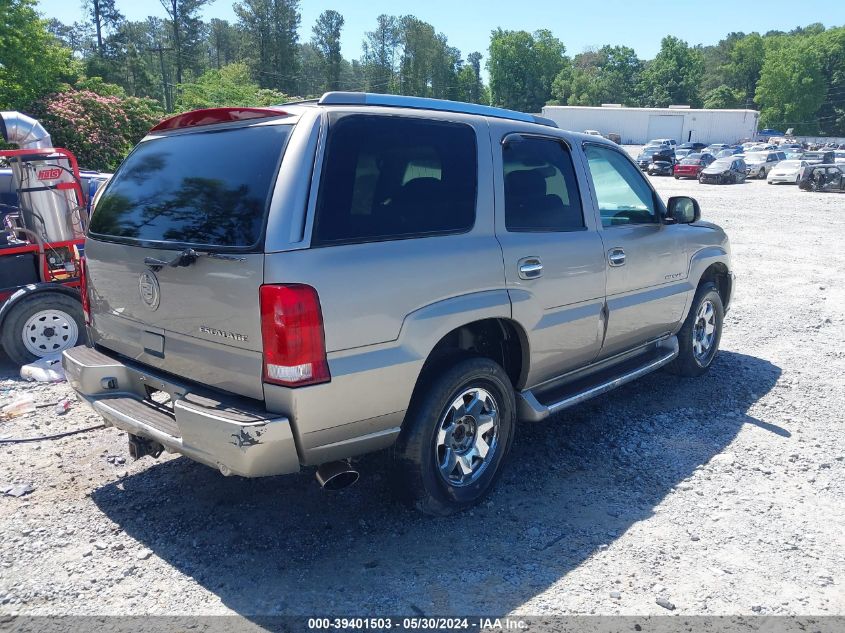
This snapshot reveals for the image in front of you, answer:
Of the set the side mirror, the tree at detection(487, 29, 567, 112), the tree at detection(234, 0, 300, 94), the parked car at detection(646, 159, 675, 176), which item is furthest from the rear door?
the tree at detection(487, 29, 567, 112)

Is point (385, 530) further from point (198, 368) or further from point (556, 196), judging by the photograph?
point (556, 196)

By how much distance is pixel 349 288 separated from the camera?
283 centimetres

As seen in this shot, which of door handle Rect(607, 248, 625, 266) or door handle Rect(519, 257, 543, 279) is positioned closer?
door handle Rect(519, 257, 543, 279)

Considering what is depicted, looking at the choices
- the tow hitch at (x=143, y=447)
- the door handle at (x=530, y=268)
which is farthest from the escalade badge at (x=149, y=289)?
the door handle at (x=530, y=268)

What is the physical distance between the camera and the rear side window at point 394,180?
9.62 feet

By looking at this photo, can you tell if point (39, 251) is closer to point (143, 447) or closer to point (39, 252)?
point (39, 252)

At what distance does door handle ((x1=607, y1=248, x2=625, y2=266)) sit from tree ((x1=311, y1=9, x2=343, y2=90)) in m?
95.3

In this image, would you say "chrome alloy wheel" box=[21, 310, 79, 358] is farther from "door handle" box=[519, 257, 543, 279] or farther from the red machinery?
"door handle" box=[519, 257, 543, 279]

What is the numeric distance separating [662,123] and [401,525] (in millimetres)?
76026

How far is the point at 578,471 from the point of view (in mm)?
4168

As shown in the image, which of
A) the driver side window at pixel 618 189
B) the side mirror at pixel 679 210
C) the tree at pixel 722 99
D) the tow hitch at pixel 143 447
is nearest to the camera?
the tow hitch at pixel 143 447

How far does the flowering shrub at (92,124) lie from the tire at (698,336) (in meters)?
19.3

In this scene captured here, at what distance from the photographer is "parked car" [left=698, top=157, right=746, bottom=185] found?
114 ft

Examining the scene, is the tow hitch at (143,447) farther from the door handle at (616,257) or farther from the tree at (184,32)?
the tree at (184,32)
